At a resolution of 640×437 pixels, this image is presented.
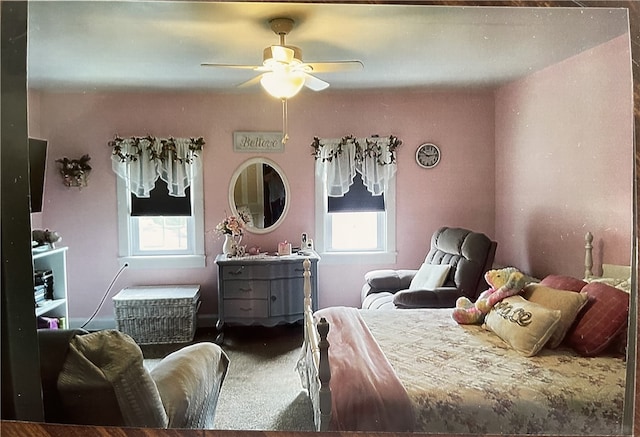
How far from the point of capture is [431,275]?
4.16 feet

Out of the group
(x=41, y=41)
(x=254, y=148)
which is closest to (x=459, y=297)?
(x=254, y=148)

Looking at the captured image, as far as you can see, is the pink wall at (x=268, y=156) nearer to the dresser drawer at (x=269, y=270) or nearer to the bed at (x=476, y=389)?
the dresser drawer at (x=269, y=270)

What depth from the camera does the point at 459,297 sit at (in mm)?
1260

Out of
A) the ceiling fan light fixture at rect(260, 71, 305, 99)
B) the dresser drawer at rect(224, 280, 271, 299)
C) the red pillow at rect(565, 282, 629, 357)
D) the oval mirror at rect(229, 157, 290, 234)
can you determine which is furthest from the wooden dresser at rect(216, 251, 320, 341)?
the red pillow at rect(565, 282, 629, 357)

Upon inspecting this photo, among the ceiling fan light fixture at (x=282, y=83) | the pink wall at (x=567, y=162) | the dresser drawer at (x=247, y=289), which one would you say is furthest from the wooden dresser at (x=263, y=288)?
the pink wall at (x=567, y=162)

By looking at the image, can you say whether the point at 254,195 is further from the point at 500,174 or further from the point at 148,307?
the point at 500,174

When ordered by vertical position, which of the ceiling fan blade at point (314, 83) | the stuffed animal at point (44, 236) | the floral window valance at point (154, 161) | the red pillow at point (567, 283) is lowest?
the red pillow at point (567, 283)

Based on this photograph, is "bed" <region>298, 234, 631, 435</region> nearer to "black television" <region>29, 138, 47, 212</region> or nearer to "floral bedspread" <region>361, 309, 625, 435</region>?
"floral bedspread" <region>361, 309, 625, 435</region>

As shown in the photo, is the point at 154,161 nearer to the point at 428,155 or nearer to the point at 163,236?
the point at 163,236

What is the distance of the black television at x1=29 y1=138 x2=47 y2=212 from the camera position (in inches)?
45.2

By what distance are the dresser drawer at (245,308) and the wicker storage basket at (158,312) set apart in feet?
0.30

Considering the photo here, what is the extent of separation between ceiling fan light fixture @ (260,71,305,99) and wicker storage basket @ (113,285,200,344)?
1.96 feet

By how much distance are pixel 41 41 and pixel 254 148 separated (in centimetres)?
60

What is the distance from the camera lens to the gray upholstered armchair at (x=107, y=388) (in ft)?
3.63
